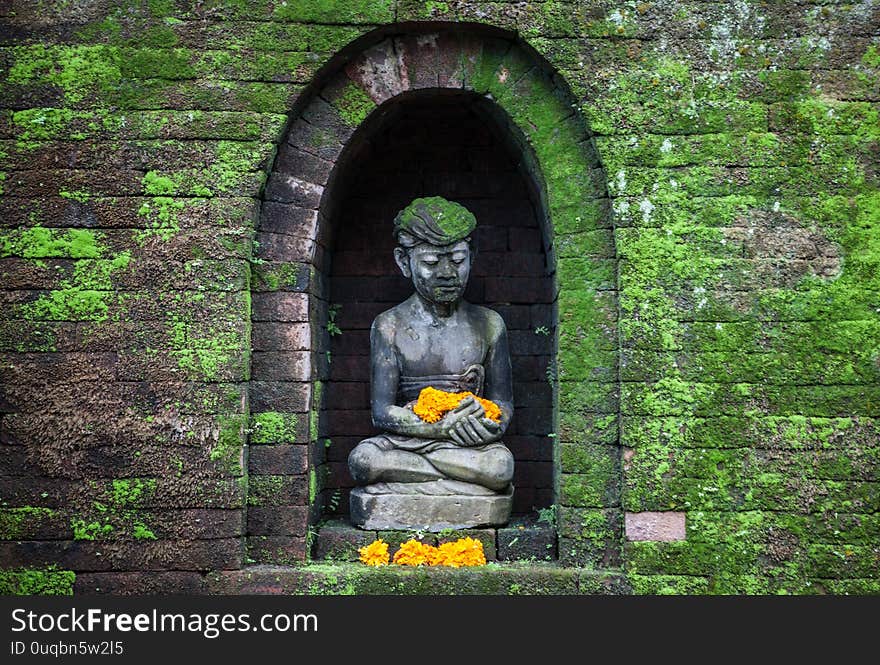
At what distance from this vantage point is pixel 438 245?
17.3 ft

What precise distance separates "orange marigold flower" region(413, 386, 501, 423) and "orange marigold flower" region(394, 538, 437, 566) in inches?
26.7

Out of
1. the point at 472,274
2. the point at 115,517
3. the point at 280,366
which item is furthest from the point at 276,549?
the point at 472,274

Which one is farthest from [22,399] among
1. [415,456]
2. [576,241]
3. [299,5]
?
[576,241]

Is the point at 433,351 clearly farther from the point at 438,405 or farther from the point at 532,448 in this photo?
the point at 532,448

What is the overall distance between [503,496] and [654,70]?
241 cm

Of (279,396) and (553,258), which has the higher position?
(553,258)

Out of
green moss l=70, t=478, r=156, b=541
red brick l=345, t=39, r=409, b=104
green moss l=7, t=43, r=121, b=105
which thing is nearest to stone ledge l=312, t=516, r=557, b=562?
green moss l=70, t=478, r=156, b=541

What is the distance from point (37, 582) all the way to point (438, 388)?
2323 mm

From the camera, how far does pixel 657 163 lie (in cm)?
486

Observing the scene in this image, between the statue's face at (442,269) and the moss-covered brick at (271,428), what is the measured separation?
1.12m

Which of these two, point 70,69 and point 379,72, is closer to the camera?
point 70,69

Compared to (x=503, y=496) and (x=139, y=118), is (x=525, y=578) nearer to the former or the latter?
→ (x=503, y=496)

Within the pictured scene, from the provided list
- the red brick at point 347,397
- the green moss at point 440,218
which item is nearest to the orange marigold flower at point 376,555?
the red brick at point 347,397

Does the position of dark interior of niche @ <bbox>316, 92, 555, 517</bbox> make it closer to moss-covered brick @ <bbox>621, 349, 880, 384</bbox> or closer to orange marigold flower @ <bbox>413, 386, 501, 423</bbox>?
orange marigold flower @ <bbox>413, 386, 501, 423</bbox>
